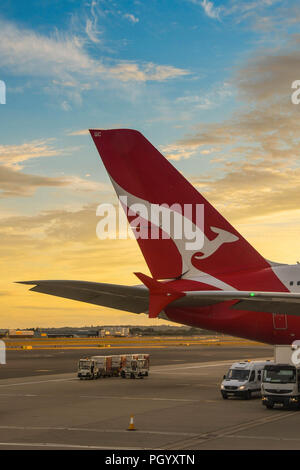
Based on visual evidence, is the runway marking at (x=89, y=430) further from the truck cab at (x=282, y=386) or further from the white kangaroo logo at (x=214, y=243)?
the white kangaroo logo at (x=214, y=243)

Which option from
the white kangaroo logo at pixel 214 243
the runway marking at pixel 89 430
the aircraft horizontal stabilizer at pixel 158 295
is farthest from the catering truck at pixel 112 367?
the aircraft horizontal stabilizer at pixel 158 295

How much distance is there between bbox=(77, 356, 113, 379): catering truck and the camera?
52.5 metres

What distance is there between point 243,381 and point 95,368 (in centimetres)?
1801

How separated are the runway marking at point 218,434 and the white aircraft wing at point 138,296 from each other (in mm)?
5377

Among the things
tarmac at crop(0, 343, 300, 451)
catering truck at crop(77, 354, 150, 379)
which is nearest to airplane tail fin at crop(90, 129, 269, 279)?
tarmac at crop(0, 343, 300, 451)

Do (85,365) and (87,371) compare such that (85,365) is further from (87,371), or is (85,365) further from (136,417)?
(136,417)

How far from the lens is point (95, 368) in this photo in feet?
174

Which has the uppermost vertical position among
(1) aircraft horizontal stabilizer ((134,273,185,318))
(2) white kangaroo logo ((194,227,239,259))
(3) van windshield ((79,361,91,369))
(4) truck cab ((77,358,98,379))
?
(2) white kangaroo logo ((194,227,239,259))

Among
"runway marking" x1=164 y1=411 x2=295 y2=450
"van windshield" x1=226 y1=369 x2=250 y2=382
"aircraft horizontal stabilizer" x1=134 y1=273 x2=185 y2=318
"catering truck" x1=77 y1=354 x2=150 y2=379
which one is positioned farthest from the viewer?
"catering truck" x1=77 y1=354 x2=150 y2=379

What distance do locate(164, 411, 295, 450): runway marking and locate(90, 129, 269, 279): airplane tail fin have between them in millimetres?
9396

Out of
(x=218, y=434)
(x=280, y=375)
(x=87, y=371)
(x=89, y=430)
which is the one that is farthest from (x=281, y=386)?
(x=87, y=371)

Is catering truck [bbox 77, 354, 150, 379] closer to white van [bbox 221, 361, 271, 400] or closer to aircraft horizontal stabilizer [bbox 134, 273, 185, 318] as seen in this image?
white van [bbox 221, 361, 271, 400]
